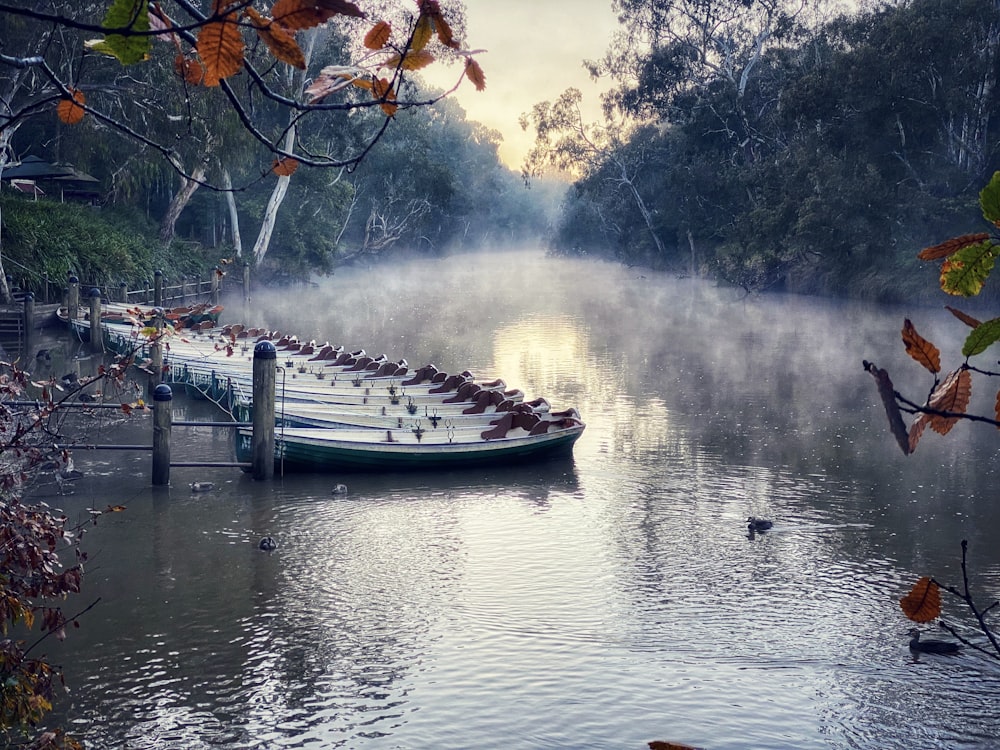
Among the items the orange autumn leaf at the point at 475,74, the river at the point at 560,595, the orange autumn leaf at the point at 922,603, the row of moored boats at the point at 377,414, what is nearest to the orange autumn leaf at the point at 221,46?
the orange autumn leaf at the point at 475,74

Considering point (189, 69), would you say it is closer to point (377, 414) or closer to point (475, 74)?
point (475, 74)

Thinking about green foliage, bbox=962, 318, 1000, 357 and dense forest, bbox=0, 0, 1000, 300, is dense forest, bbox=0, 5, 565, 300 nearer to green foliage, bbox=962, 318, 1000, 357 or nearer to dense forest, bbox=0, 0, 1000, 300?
dense forest, bbox=0, 0, 1000, 300

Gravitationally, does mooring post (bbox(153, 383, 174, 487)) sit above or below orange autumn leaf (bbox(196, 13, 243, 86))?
below

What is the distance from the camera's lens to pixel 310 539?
1337 centimetres

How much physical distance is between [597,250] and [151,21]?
93.6m

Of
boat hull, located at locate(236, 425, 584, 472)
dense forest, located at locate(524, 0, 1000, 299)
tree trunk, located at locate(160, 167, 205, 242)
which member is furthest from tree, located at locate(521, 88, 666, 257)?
boat hull, located at locate(236, 425, 584, 472)

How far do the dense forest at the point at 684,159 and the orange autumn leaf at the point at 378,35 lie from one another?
2461 cm

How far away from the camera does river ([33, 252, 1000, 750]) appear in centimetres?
879

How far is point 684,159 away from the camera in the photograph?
5938cm

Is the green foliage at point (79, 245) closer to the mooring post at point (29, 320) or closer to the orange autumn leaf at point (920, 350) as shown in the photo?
the mooring post at point (29, 320)

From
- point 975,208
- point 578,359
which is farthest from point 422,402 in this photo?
point 975,208

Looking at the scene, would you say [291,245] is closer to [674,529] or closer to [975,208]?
[975,208]

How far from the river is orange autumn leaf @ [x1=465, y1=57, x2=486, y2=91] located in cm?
644

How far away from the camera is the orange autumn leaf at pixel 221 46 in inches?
95.8
